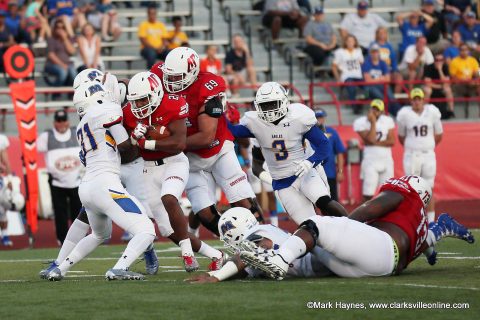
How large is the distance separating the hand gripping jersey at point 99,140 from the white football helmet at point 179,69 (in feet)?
4.53

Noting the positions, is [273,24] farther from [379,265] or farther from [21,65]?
[379,265]

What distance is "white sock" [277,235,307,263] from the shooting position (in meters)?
7.78

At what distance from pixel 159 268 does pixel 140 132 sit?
1490 mm

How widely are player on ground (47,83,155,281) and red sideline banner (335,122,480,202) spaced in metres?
10.1

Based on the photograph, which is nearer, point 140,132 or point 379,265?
point 379,265

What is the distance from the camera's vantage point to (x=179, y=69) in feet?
33.9

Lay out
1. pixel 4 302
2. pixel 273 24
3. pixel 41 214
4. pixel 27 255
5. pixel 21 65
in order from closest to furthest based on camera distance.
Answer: pixel 4 302 < pixel 27 255 < pixel 21 65 < pixel 41 214 < pixel 273 24

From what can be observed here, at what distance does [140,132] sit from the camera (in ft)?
30.6

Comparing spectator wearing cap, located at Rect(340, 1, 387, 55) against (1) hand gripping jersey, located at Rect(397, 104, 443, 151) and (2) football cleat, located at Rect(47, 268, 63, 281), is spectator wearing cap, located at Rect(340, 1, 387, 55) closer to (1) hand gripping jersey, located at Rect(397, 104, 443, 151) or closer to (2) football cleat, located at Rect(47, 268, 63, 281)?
(1) hand gripping jersey, located at Rect(397, 104, 443, 151)

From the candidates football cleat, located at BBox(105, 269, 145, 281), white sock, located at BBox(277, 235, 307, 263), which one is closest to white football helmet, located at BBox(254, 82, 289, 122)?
football cleat, located at BBox(105, 269, 145, 281)

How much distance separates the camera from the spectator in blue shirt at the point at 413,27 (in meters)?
21.3

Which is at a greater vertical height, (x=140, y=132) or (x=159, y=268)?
(x=140, y=132)

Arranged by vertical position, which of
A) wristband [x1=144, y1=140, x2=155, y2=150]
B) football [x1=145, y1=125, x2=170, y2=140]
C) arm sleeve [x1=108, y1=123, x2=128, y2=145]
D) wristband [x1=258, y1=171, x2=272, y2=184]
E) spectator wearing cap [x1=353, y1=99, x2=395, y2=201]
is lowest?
spectator wearing cap [x1=353, y1=99, x2=395, y2=201]

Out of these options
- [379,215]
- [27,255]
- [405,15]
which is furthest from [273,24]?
[379,215]
